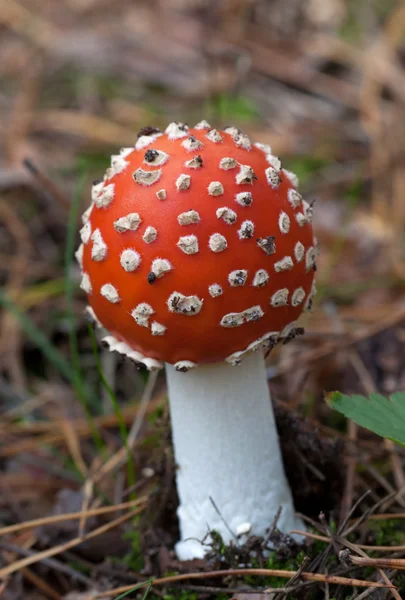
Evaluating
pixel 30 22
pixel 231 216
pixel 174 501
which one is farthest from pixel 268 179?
pixel 30 22

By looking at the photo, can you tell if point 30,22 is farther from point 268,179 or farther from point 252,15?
point 268,179

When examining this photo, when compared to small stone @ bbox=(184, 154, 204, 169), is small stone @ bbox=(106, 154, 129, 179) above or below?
above

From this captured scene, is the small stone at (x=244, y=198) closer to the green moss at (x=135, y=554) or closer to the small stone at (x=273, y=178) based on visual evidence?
the small stone at (x=273, y=178)

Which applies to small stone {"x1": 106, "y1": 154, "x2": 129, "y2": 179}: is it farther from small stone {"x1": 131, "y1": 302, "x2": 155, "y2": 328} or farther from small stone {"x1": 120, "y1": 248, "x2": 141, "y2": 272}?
small stone {"x1": 131, "y1": 302, "x2": 155, "y2": 328}

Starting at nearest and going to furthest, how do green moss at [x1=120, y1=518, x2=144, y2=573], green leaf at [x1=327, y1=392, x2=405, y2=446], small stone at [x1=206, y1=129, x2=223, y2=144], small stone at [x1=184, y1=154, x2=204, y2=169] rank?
green leaf at [x1=327, y1=392, x2=405, y2=446] < small stone at [x1=184, y1=154, x2=204, y2=169] < small stone at [x1=206, y1=129, x2=223, y2=144] < green moss at [x1=120, y1=518, x2=144, y2=573]

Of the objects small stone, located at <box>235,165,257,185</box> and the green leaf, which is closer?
the green leaf

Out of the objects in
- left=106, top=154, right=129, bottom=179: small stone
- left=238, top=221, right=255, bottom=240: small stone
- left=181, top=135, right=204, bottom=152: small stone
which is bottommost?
left=238, top=221, right=255, bottom=240: small stone

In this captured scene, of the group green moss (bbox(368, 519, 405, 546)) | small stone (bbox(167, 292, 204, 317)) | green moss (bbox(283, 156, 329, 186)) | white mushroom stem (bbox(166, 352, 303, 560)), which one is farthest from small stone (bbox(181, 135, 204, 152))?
green moss (bbox(283, 156, 329, 186))
